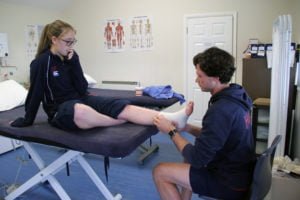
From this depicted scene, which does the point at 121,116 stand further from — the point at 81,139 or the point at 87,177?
the point at 87,177

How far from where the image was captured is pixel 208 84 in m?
1.43

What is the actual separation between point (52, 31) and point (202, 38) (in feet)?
8.47

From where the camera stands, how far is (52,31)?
6.03 feet

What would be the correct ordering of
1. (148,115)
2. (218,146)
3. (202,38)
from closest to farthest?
(218,146), (148,115), (202,38)

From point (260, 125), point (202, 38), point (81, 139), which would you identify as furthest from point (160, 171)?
point (202, 38)

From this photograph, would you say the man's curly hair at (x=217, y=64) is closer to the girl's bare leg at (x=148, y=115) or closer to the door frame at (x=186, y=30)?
the girl's bare leg at (x=148, y=115)

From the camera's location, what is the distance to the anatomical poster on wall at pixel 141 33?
14.0 feet

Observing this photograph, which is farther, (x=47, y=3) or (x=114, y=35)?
(x=114, y=35)

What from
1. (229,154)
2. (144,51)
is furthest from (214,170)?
(144,51)

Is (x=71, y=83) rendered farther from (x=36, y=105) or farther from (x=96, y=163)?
(x=96, y=163)

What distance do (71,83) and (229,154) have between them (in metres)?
1.25

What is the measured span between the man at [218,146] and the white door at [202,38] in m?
2.56

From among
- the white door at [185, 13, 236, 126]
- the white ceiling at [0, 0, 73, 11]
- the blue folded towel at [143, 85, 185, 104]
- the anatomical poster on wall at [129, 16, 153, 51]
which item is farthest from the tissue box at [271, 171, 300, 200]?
the white ceiling at [0, 0, 73, 11]

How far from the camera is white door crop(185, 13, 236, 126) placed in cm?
378
